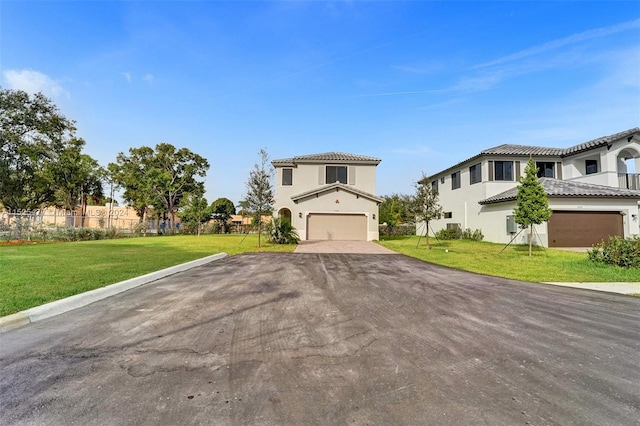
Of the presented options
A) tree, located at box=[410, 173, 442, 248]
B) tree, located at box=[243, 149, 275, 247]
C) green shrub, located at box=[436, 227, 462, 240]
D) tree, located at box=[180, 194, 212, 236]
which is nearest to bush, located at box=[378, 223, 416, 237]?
green shrub, located at box=[436, 227, 462, 240]

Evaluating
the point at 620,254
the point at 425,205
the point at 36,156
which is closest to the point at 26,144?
the point at 36,156

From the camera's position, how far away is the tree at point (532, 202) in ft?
43.8

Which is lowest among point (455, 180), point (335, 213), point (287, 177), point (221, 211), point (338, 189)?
point (335, 213)

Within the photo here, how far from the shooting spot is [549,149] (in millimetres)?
22953

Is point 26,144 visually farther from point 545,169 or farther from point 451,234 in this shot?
point 545,169

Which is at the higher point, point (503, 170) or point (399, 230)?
point (503, 170)

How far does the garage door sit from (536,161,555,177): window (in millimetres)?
13964

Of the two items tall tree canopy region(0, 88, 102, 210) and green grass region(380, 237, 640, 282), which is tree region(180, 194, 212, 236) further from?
green grass region(380, 237, 640, 282)

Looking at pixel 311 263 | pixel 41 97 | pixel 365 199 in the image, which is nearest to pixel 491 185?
pixel 365 199

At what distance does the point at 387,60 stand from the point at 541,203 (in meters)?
10.2

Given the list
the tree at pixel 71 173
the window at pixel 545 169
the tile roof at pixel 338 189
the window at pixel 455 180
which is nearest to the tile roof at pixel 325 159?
the tile roof at pixel 338 189

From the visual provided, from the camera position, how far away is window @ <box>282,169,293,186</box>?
83.4ft

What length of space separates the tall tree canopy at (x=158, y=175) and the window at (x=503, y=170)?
36186 mm

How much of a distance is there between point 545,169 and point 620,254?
48.2 ft
